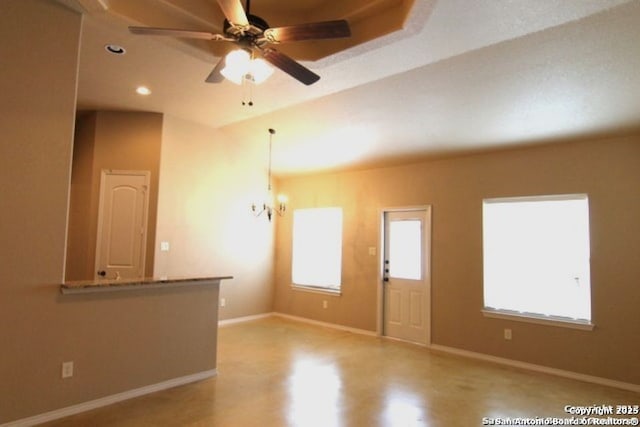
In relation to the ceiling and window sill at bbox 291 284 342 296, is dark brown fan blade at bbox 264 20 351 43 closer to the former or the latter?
the ceiling

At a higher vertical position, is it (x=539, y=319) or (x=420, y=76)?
(x=420, y=76)

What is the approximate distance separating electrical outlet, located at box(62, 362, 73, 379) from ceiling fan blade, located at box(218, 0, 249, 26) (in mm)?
2860

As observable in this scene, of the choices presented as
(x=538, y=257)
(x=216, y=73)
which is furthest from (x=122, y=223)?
(x=538, y=257)

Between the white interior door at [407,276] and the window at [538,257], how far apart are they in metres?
0.86

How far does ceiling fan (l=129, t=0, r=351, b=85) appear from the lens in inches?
85.8

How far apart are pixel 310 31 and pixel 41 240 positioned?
254 cm

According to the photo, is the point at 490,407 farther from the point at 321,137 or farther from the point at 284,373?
the point at 321,137

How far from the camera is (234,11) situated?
85.9 inches

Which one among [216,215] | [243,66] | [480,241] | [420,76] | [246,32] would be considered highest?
[420,76]

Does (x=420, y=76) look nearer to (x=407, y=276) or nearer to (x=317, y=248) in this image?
(x=407, y=276)

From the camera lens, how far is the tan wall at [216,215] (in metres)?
5.47

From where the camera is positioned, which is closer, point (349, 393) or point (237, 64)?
point (237, 64)

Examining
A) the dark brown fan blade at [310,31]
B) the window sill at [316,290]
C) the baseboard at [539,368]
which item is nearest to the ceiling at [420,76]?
the dark brown fan blade at [310,31]

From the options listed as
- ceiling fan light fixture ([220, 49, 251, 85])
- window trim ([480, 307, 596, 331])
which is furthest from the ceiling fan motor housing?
window trim ([480, 307, 596, 331])
